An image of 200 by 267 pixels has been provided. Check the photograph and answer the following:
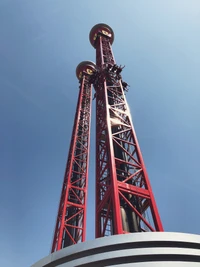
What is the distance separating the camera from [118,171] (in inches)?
585

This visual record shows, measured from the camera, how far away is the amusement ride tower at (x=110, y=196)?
7625 mm

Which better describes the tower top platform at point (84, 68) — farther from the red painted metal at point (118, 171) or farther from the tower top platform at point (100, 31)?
the red painted metal at point (118, 171)

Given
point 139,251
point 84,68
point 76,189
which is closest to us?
point 139,251

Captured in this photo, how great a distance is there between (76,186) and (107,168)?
12798 millimetres

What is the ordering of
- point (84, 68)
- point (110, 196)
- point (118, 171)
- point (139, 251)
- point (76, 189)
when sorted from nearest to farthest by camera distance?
point (139, 251) < point (110, 196) < point (118, 171) < point (76, 189) < point (84, 68)

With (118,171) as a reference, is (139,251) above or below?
below

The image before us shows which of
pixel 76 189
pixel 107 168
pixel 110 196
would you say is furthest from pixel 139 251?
pixel 76 189

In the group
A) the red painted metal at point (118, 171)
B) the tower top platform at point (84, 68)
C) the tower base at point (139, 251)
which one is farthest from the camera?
the tower top platform at point (84, 68)

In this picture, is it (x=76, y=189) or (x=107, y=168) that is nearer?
(x=107, y=168)

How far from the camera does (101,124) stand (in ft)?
63.4

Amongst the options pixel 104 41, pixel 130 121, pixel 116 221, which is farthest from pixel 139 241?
pixel 104 41

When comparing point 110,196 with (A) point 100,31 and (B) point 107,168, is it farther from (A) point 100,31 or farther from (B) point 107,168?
(A) point 100,31

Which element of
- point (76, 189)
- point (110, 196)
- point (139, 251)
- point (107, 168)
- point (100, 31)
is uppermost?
point (100, 31)

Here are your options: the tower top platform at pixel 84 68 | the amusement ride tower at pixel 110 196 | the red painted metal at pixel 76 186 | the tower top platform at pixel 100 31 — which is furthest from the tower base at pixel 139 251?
the tower top platform at pixel 84 68
